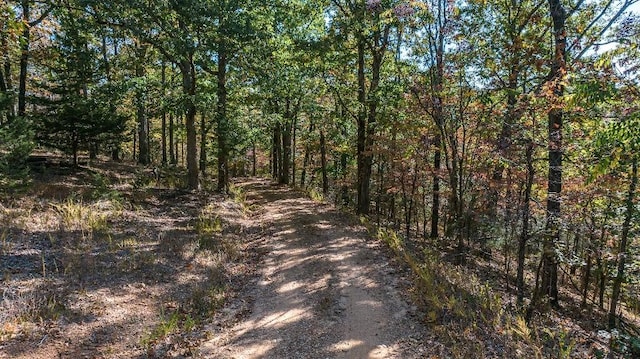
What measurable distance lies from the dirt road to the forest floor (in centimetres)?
3

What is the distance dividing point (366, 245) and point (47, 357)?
7.94 meters

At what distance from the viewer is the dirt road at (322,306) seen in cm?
570

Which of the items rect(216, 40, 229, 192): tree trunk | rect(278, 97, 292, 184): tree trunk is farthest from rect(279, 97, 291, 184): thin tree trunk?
rect(216, 40, 229, 192): tree trunk

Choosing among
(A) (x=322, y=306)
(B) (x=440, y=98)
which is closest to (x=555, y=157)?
(B) (x=440, y=98)

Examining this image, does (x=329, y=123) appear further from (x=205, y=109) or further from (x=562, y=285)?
(x=562, y=285)

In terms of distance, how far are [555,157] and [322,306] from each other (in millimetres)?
6837

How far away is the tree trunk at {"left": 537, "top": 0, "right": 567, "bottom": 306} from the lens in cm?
669

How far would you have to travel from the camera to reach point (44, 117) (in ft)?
42.7

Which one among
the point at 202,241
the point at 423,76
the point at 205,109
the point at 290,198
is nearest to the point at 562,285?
the point at 423,76

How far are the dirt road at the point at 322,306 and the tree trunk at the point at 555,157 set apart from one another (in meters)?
3.35

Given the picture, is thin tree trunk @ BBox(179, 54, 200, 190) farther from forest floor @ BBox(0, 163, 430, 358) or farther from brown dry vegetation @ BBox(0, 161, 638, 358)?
forest floor @ BBox(0, 163, 430, 358)

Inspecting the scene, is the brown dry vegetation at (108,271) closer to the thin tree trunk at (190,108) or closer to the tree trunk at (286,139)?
the thin tree trunk at (190,108)

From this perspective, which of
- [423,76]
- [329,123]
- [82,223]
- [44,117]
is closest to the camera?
[82,223]

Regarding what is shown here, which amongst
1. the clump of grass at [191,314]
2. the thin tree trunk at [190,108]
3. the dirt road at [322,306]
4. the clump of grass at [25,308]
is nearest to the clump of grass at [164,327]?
the clump of grass at [191,314]
